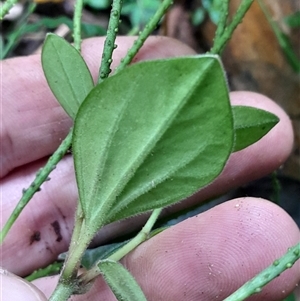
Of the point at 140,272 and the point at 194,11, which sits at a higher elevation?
the point at 194,11

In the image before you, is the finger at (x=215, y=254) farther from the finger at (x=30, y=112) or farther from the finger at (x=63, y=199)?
the finger at (x=30, y=112)

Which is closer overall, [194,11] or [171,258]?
[171,258]

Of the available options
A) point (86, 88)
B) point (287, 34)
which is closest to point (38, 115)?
point (86, 88)

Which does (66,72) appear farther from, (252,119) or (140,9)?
(140,9)

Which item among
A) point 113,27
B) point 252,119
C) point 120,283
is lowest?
point 120,283

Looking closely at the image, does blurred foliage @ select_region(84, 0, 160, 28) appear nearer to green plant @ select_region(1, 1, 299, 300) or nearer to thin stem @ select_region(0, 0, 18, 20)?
thin stem @ select_region(0, 0, 18, 20)

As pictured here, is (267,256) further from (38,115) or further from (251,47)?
(251,47)

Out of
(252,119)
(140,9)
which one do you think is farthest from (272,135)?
(140,9)
